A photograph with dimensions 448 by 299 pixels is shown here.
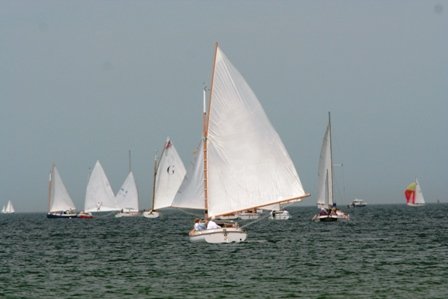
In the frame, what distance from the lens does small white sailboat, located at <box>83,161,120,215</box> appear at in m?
169

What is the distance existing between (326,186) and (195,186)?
232 ft

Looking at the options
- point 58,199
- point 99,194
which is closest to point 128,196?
point 99,194

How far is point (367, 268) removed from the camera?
4709cm

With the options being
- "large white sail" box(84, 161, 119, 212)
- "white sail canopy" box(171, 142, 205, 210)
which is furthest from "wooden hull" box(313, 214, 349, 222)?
"white sail canopy" box(171, 142, 205, 210)

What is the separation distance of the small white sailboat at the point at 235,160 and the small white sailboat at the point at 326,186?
205ft

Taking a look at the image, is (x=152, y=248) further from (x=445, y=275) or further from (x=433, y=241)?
(x=445, y=275)

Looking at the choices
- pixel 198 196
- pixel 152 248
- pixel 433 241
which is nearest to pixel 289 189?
pixel 198 196

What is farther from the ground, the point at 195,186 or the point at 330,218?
the point at 330,218

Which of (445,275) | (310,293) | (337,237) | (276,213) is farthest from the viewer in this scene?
(276,213)

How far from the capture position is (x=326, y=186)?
132 meters

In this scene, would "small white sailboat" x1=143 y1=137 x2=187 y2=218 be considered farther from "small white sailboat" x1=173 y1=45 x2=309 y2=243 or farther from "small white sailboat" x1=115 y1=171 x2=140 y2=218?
"small white sailboat" x1=173 y1=45 x2=309 y2=243

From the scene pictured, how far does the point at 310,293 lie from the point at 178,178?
110 m

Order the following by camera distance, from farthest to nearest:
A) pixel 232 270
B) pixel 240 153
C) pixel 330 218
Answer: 1. pixel 330 218
2. pixel 240 153
3. pixel 232 270

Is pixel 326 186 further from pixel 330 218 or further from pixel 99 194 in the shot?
pixel 99 194
